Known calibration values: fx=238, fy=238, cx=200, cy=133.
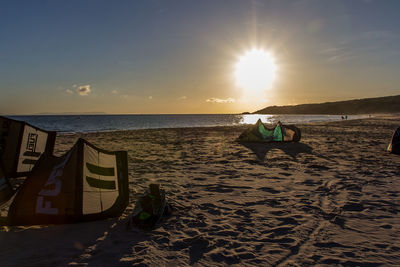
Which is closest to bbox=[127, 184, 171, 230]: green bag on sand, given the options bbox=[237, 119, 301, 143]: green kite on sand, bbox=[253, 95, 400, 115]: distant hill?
bbox=[237, 119, 301, 143]: green kite on sand

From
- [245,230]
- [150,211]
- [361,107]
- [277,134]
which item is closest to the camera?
[245,230]

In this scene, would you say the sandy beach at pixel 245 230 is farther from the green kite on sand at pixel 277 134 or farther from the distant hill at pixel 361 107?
the distant hill at pixel 361 107

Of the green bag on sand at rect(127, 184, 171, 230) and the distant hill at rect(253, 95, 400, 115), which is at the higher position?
the distant hill at rect(253, 95, 400, 115)

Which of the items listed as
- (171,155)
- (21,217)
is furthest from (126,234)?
(171,155)

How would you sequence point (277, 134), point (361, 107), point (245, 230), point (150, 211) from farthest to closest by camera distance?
point (361, 107) → point (277, 134) → point (150, 211) → point (245, 230)

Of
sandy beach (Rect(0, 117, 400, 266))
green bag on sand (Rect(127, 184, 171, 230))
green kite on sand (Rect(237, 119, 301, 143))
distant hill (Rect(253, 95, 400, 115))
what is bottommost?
sandy beach (Rect(0, 117, 400, 266))

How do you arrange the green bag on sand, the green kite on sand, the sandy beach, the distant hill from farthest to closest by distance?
1. the distant hill
2. the green kite on sand
3. the green bag on sand
4. the sandy beach

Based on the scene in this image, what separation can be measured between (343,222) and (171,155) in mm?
7790

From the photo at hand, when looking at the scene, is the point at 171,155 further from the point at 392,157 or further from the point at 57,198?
the point at 392,157

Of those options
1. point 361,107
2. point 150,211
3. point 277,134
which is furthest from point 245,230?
point 361,107

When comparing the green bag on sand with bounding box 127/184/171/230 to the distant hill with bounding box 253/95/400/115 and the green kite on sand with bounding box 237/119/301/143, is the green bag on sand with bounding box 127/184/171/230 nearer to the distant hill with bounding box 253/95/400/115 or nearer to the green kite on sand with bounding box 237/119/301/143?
the green kite on sand with bounding box 237/119/301/143

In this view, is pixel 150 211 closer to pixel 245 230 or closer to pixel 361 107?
pixel 245 230

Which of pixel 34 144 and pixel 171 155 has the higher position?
pixel 34 144

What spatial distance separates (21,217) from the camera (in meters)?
3.80
